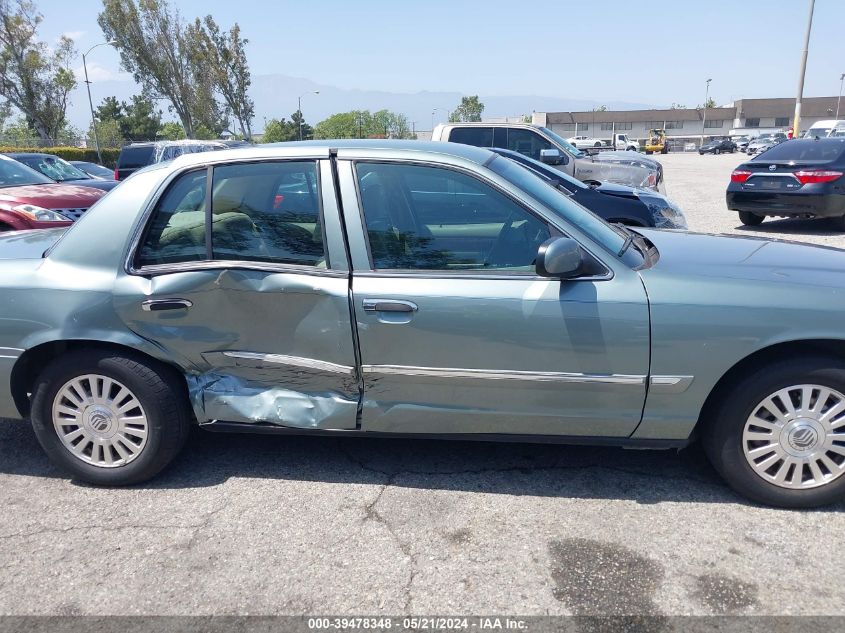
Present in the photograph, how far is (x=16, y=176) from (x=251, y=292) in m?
7.39

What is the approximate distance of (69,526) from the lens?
3318mm

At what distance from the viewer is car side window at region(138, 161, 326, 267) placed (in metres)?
3.47

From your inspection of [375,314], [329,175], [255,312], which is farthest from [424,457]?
[329,175]

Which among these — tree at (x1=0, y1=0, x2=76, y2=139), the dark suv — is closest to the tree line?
tree at (x1=0, y1=0, x2=76, y2=139)

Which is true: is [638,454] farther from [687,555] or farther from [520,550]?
[520,550]

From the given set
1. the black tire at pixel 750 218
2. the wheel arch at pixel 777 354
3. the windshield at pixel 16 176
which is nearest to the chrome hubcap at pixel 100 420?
the wheel arch at pixel 777 354

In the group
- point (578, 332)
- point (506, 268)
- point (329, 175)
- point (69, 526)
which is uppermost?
point (329, 175)

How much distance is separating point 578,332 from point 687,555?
42.7 inches

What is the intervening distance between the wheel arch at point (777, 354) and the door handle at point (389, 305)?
1489mm

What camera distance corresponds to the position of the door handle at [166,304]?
3457 millimetres

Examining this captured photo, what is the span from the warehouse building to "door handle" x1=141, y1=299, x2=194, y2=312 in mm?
86841

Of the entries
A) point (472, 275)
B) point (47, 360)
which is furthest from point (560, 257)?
point (47, 360)

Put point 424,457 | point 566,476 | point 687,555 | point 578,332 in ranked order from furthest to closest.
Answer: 1. point 424,457
2. point 566,476
3. point 578,332
4. point 687,555

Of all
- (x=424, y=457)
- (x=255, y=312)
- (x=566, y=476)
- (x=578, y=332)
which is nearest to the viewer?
(x=578, y=332)
